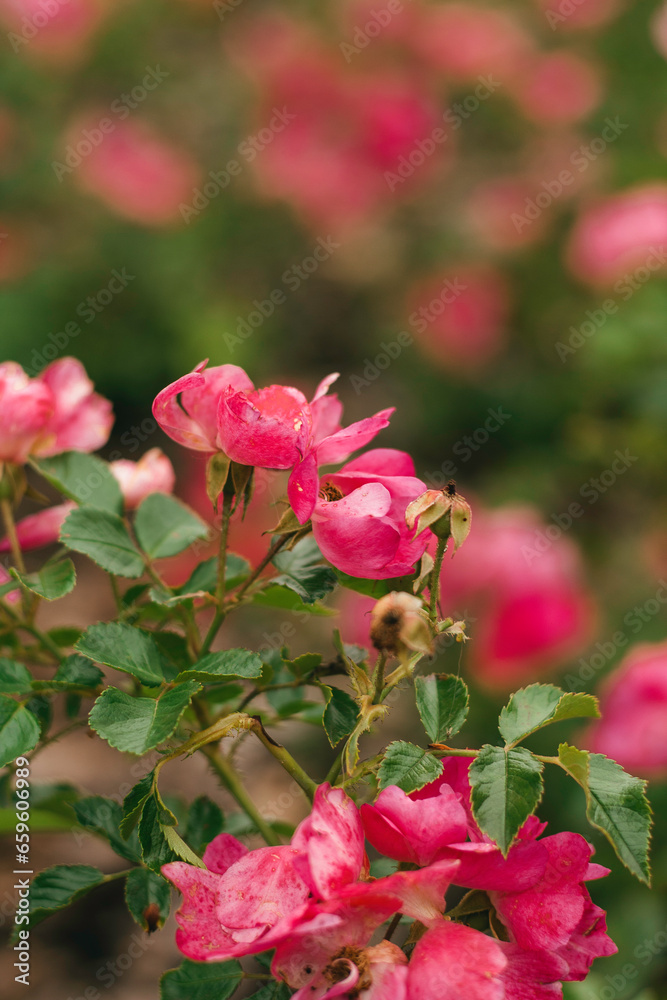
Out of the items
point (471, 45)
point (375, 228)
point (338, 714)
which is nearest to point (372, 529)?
point (338, 714)

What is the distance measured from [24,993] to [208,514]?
4.10 feet

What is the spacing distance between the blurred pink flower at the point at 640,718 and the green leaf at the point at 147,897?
88 centimetres

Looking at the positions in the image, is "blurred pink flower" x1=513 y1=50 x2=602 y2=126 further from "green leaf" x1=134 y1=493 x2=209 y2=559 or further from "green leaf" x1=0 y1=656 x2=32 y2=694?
"green leaf" x1=0 y1=656 x2=32 y2=694

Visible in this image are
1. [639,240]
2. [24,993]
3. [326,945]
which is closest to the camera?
[326,945]

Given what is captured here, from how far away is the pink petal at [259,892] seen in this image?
0.37 m

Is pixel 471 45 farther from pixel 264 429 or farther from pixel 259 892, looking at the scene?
pixel 259 892

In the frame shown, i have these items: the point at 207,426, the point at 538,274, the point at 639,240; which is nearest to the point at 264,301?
the point at 538,274

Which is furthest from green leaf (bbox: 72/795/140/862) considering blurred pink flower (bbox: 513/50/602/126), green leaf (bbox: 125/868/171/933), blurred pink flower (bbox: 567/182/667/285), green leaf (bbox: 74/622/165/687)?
blurred pink flower (bbox: 513/50/602/126)

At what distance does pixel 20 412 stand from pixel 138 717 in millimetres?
251

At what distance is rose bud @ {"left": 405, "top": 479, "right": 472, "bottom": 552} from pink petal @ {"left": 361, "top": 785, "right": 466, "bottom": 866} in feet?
0.40

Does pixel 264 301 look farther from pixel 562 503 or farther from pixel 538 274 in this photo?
pixel 562 503

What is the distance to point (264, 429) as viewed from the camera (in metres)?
0.45

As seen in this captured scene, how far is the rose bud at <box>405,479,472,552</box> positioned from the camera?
1.40 ft

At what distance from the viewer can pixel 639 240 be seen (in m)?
1.91
